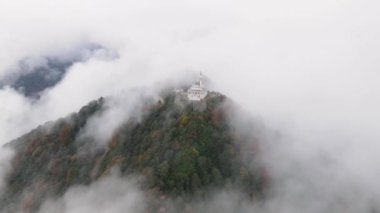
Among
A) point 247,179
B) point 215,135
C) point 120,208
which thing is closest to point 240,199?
point 247,179

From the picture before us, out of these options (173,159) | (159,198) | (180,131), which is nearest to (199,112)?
(180,131)

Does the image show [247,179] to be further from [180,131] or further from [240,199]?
[180,131]

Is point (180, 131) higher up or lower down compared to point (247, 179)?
higher up

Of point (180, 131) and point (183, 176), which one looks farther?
point (180, 131)

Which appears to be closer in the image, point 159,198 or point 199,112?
point 159,198

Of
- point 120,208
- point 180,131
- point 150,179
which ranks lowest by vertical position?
point 120,208

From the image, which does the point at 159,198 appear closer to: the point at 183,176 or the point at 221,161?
the point at 183,176

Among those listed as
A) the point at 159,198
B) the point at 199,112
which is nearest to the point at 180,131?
the point at 199,112

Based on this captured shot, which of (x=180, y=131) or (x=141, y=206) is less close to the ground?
(x=180, y=131)
